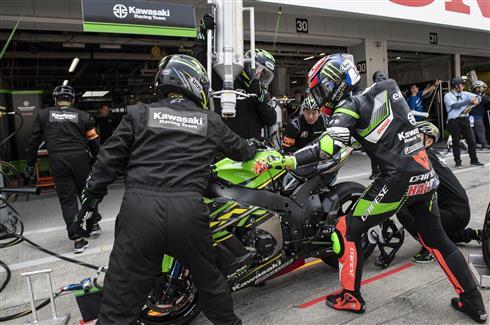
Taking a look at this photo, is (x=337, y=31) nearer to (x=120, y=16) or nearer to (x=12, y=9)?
(x=120, y=16)

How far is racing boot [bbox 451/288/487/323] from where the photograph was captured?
291 cm

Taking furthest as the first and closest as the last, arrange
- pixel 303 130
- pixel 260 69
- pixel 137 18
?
pixel 137 18
pixel 303 130
pixel 260 69

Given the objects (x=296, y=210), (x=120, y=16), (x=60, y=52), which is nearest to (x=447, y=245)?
(x=296, y=210)

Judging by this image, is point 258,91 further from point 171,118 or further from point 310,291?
point 310,291

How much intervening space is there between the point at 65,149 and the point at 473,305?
4549 millimetres

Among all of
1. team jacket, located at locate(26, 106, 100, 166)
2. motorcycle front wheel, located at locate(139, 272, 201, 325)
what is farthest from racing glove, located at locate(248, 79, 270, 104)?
team jacket, located at locate(26, 106, 100, 166)

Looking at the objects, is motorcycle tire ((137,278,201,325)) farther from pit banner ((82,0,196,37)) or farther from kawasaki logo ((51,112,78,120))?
pit banner ((82,0,196,37))

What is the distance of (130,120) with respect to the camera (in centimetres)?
233

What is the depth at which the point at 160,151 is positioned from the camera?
89.4 inches

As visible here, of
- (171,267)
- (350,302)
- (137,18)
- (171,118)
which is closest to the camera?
(171,118)

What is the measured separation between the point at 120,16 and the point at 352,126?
515cm

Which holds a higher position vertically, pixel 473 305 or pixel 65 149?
pixel 65 149

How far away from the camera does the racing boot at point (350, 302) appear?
3.14m

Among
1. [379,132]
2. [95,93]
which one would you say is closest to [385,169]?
[379,132]
